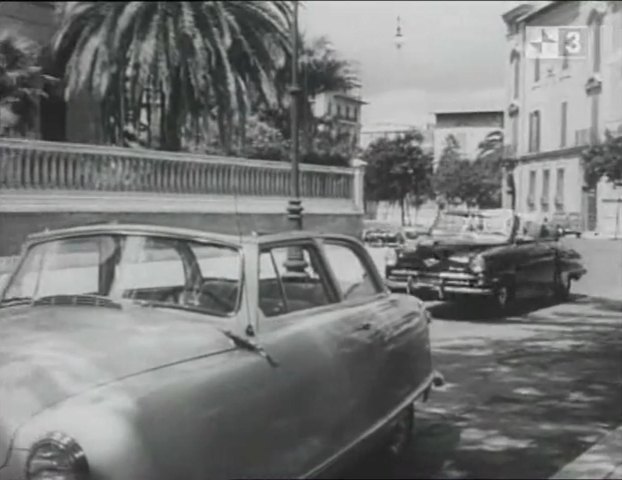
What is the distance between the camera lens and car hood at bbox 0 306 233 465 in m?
1.87

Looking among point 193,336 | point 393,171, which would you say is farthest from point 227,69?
point 193,336

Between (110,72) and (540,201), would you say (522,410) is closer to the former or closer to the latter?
(540,201)

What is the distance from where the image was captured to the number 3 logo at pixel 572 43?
3.90 meters

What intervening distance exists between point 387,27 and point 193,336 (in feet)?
7.39

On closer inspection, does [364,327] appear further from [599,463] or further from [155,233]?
[599,463]

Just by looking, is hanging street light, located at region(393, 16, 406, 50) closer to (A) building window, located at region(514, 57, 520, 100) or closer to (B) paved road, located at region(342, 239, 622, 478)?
(A) building window, located at region(514, 57, 520, 100)

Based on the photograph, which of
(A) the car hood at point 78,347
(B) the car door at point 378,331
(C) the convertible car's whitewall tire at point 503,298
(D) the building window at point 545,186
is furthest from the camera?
(C) the convertible car's whitewall tire at point 503,298

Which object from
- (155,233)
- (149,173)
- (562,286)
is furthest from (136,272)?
(562,286)

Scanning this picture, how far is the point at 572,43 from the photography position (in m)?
3.90

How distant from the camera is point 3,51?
2518 mm

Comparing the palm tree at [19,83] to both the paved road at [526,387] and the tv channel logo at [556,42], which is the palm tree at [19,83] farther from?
the tv channel logo at [556,42]

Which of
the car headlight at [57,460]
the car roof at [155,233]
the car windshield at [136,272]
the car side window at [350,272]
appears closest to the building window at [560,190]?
the car side window at [350,272]

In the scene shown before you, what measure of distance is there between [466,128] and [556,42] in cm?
67

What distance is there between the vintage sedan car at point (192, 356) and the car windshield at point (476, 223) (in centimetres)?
141
